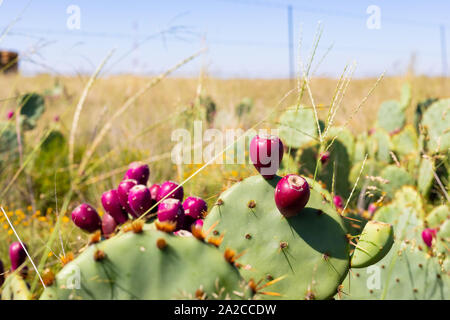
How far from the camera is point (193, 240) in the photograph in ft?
3.00

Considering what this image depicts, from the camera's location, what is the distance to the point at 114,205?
4.37ft

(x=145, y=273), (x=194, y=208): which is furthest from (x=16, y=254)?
(x=145, y=273)

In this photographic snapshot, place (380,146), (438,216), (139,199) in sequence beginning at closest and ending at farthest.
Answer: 1. (139,199)
2. (438,216)
3. (380,146)

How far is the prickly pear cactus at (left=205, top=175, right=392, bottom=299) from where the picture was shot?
1.15 metres

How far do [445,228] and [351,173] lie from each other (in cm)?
97

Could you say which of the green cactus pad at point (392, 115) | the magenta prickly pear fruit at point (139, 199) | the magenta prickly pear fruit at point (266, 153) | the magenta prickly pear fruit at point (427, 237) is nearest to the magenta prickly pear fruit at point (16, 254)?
the magenta prickly pear fruit at point (139, 199)

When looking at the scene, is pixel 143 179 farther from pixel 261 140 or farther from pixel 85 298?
pixel 85 298

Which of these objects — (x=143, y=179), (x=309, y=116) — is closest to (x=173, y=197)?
(x=143, y=179)

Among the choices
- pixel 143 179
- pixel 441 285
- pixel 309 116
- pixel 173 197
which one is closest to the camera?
pixel 173 197

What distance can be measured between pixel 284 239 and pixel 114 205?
51cm

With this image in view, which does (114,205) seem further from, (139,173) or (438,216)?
(438,216)

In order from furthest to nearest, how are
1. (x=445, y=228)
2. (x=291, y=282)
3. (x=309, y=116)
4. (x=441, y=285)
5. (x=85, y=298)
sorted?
(x=309, y=116), (x=445, y=228), (x=441, y=285), (x=291, y=282), (x=85, y=298)

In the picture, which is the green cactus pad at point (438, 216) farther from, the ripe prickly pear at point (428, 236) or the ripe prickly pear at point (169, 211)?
the ripe prickly pear at point (169, 211)

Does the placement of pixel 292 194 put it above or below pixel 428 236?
above
